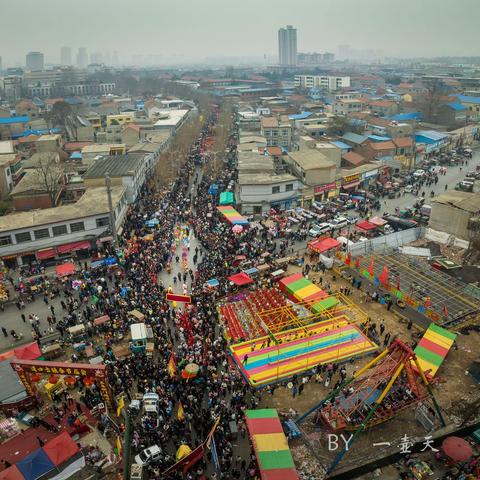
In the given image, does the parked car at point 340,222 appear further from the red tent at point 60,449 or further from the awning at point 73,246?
the red tent at point 60,449

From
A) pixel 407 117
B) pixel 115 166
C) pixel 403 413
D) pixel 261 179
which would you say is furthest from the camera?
pixel 407 117

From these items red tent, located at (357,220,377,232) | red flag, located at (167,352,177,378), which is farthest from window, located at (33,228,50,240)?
red tent, located at (357,220,377,232)

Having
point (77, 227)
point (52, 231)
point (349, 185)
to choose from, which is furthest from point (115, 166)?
point (349, 185)

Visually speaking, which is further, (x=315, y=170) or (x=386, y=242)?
(x=315, y=170)

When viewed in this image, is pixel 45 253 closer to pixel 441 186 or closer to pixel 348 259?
pixel 348 259

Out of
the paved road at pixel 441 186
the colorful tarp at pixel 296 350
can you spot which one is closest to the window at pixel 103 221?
the colorful tarp at pixel 296 350

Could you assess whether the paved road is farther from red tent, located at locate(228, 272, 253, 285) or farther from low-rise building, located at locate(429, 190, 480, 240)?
red tent, located at locate(228, 272, 253, 285)
